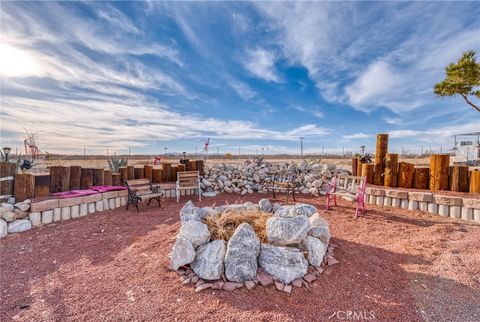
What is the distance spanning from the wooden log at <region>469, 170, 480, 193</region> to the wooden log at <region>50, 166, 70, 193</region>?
933 centimetres

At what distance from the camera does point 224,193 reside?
770 centimetres

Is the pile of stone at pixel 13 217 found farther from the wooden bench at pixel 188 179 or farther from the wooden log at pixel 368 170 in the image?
the wooden log at pixel 368 170

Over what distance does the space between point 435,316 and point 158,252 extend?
123 inches

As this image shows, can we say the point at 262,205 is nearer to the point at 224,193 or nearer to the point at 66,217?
the point at 224,193

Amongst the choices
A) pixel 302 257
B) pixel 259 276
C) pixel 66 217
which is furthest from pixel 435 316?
pixel 66 217

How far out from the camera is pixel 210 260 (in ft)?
8.67

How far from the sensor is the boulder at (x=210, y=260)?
8.46 ft

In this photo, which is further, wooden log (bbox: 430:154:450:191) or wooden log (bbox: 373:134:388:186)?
wooden log (bbox: 373:134:388:186)

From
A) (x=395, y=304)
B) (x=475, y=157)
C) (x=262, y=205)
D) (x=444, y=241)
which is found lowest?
(x=395, y=304)

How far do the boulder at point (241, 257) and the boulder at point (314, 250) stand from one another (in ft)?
2.09

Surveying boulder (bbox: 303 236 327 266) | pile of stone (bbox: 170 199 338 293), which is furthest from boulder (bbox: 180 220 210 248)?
boulder (bbox: 303 236 327 266)

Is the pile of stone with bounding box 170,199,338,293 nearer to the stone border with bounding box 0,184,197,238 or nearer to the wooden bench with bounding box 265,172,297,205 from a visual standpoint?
the wooden bench with bounding box 265,172,297,205

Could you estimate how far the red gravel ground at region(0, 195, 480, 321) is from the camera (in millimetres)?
2205

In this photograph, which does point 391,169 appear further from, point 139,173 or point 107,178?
point 107,178
